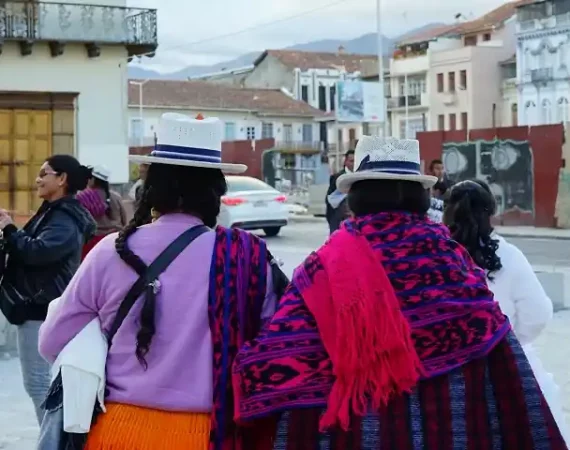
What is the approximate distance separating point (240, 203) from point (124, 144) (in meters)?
4.74

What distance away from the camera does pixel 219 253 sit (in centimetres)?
328

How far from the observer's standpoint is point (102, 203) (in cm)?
921

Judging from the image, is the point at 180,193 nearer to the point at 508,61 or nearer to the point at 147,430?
the point at 147,430

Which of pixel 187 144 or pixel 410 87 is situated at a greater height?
pixel 410 87

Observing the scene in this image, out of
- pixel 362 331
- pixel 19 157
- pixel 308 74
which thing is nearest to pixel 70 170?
pixel 362 331

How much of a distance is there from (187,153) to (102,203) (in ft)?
19.5

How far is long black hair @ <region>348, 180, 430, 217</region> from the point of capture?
130 inches

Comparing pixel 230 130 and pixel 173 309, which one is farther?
pixel 230 130

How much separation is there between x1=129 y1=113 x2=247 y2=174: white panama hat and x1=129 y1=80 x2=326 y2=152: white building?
72.6m

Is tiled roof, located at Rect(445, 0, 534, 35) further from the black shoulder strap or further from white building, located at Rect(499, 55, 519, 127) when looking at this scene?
the black shoulder strap

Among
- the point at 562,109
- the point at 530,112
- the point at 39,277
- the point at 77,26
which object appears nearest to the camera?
the point at 39,277

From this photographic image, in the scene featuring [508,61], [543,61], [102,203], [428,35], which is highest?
A: [428,35]

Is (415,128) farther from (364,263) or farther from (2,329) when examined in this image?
(364,263)

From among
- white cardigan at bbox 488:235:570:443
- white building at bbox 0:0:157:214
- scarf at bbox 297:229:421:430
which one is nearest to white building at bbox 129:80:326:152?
white building at bbox 0:0:157:214
